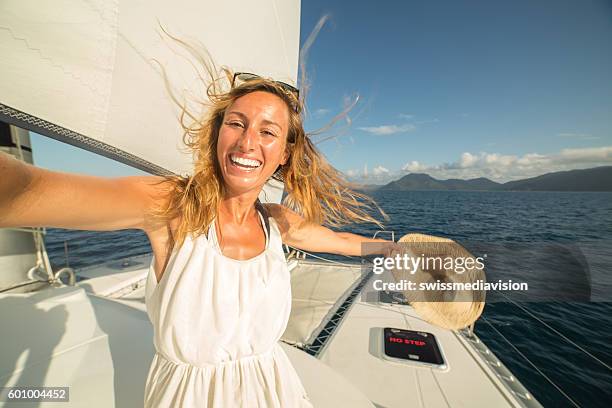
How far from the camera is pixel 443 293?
157 centimetres

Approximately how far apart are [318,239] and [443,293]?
786mm

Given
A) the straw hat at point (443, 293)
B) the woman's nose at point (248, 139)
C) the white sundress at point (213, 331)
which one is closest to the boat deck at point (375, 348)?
the straw hat at point (443, 293)

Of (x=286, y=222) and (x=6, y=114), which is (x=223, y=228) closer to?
(x=286, y=222)

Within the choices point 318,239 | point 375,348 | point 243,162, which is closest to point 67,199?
Answer: point 243,162

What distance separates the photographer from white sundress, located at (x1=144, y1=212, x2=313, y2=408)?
3.37 feet

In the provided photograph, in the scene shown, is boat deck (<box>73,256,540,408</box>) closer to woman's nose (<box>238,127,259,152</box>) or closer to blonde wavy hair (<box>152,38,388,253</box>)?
blonde wavy hair (<box>152,38,388,253</box>)

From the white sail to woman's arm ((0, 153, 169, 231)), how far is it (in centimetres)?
67

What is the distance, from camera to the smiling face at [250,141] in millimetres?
1265

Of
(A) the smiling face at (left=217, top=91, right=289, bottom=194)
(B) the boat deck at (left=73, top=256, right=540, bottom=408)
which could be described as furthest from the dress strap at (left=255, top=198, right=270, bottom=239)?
(B) the boat deck at (left=73, top=256, right=540, bottom=408)

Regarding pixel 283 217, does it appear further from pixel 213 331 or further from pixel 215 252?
pixel 213 331

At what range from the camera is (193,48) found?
69.3 inches

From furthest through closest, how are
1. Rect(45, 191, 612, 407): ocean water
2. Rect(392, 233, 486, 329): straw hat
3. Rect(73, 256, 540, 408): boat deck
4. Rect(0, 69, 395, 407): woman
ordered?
Rect(45, 191, 612, 407): ocean water < Rect(73, 256, 540, 408): boat deck < Rect(392, 233, 486, 329): straw hat < Rect(0, 69, 395, 407): woman

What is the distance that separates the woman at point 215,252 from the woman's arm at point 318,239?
0.22 m

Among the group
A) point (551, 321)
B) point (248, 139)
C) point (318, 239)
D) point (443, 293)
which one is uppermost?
point (248, 139)
